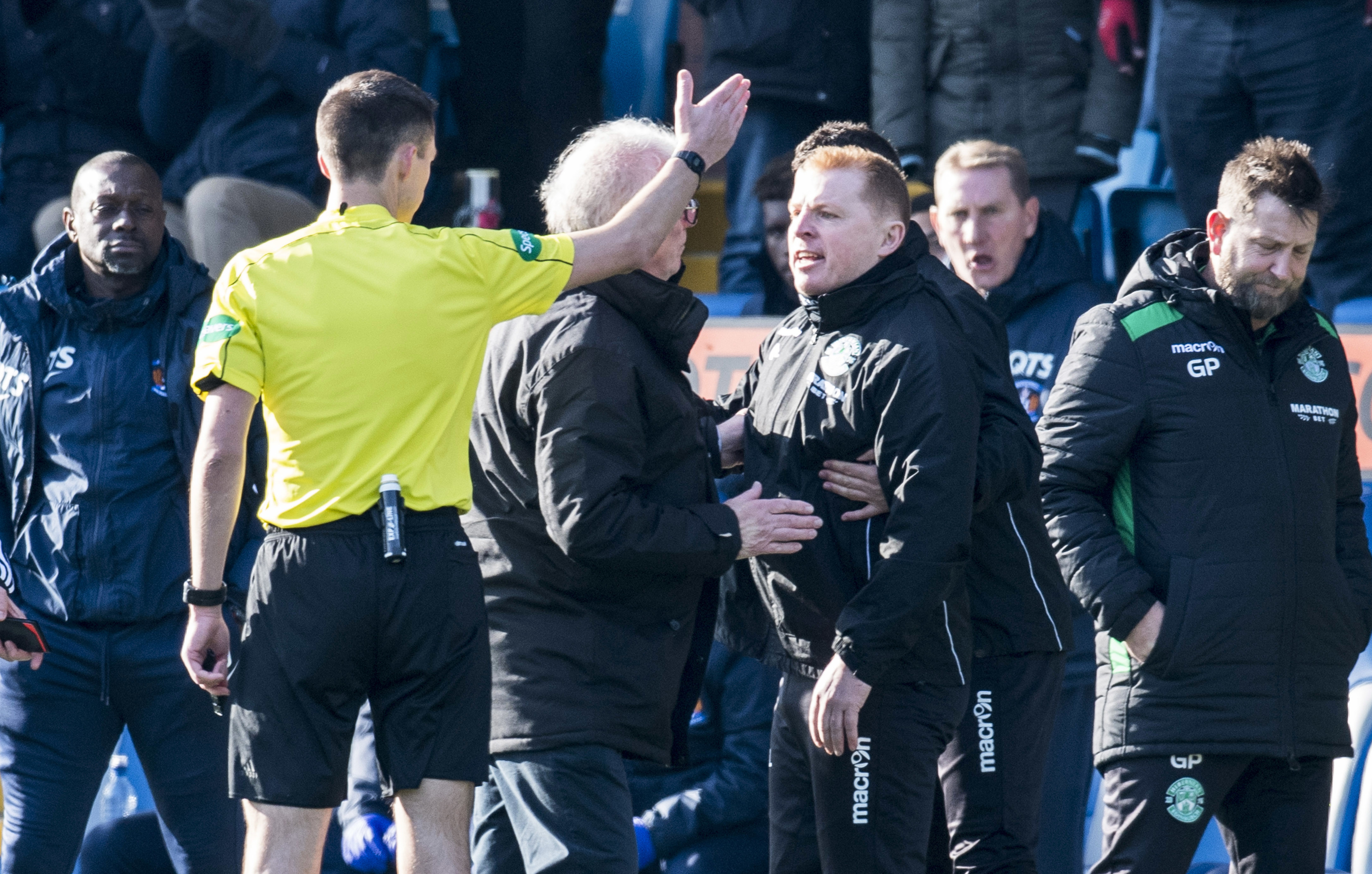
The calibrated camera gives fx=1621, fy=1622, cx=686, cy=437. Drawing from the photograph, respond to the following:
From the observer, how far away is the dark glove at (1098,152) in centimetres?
596

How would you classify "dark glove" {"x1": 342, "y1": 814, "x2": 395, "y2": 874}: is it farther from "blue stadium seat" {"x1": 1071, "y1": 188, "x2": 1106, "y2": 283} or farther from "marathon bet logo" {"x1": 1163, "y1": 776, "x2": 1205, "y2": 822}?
"blue stadium seat" {"x1": 1071, "y1": 188, "x2": 1106, "y2": 283}

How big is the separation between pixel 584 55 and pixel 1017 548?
3772 mm

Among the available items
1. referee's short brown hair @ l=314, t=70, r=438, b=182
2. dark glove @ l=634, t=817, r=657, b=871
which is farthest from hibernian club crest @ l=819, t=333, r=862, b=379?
dark glove @ l=634, t=817, r=657, b=871

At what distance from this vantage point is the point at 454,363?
10.2 feet

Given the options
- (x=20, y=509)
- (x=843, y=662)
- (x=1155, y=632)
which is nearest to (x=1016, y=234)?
(x=1155, y=632)

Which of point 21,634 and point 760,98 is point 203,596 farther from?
point 760,98

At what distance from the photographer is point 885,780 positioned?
3213mm

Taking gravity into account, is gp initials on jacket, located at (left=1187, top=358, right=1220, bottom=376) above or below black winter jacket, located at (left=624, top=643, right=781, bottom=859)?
above

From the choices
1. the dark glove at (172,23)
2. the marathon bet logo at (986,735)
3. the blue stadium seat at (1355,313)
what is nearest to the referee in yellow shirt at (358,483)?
the marathon bet logo at (986,735)

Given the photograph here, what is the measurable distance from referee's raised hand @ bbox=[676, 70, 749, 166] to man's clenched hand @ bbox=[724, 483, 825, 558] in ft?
2.26

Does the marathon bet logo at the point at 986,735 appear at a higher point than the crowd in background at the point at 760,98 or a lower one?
lower

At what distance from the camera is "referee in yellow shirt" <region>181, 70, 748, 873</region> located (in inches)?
118

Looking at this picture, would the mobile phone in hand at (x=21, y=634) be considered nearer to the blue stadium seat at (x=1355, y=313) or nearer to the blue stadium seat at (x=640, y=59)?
the blue stadium seat at (x=1355, y=313)

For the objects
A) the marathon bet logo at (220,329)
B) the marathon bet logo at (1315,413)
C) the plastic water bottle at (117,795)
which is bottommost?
the plastic water bottle at (117,795)
